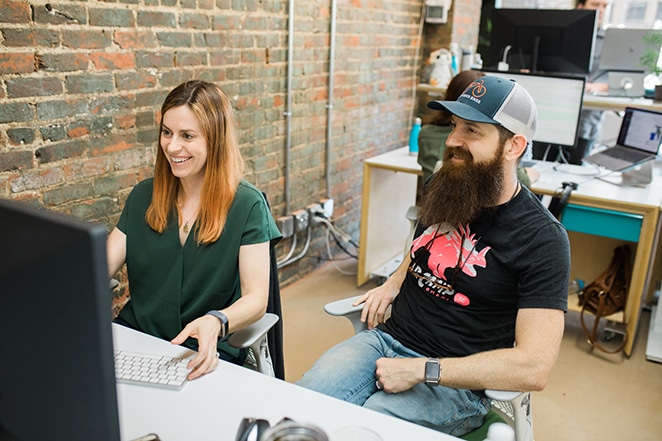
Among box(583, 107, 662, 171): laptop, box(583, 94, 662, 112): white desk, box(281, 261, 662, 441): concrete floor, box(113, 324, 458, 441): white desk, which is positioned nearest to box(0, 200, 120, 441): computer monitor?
box(113, 324, 458, 441): white desk

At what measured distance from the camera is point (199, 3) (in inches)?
98.7

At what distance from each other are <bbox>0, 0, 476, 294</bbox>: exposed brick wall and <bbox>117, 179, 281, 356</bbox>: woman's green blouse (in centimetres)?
57

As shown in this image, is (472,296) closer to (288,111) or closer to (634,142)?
(288,111)

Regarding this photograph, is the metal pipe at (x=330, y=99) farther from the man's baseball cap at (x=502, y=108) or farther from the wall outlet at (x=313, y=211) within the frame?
the man's baseball cap at (x=502, y=108)

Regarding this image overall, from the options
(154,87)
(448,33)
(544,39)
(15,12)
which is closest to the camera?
(15,12)

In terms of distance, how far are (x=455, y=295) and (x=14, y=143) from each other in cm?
144

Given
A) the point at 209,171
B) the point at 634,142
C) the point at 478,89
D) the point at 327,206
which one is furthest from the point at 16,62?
the point at 634,142

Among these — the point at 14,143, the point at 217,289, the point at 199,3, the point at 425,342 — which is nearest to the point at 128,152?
the point at 14,143

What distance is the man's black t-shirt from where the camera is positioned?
1.42 meters

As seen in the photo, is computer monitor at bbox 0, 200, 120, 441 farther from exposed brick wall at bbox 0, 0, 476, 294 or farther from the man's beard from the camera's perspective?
exposed brick wall at bbox 0, 0, 476, 294

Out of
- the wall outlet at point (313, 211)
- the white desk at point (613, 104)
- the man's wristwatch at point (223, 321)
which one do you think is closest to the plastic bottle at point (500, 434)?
the man's wristwatch at point (223, 321)

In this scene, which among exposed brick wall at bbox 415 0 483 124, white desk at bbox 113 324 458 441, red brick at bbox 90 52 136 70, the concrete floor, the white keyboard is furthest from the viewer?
exposed brick wall at bbox 415 0 483 124

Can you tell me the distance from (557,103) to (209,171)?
85.6 inches

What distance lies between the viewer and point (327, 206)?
3.62 metres
